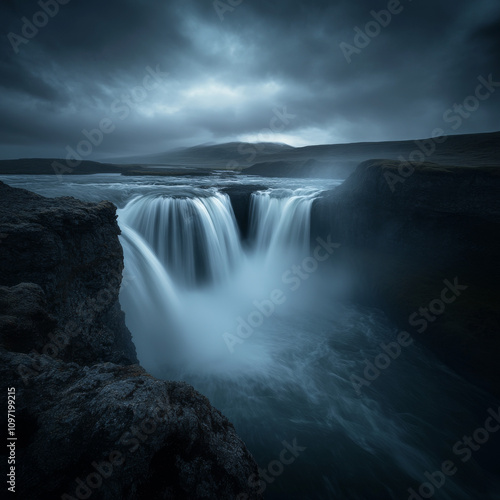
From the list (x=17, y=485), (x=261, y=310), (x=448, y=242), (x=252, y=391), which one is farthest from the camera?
(x=261, y=310)

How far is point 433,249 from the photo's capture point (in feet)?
50.9

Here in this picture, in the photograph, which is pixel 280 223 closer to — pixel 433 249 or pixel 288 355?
pixel 433 249

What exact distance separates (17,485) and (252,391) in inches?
370

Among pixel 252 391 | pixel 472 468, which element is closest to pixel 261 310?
pixel 252 391

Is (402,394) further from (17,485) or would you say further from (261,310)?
(17,485)

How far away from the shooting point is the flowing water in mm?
8211

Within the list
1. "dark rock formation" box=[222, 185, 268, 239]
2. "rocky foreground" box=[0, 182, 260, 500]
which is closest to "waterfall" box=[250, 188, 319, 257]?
"dark rock formation" box=[222, 185, 268, 239]

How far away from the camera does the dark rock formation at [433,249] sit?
38.9ft

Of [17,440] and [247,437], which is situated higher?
[17,440]

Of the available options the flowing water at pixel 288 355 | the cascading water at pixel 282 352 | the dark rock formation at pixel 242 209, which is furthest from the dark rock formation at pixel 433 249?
the dark rock formation at pixel 242 209

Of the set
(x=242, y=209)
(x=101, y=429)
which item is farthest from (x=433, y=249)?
(x=101, y=429)

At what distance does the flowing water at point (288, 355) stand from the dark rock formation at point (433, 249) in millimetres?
1193

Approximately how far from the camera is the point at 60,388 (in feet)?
11.2

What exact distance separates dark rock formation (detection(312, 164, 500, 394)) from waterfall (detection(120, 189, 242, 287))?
9277mm
